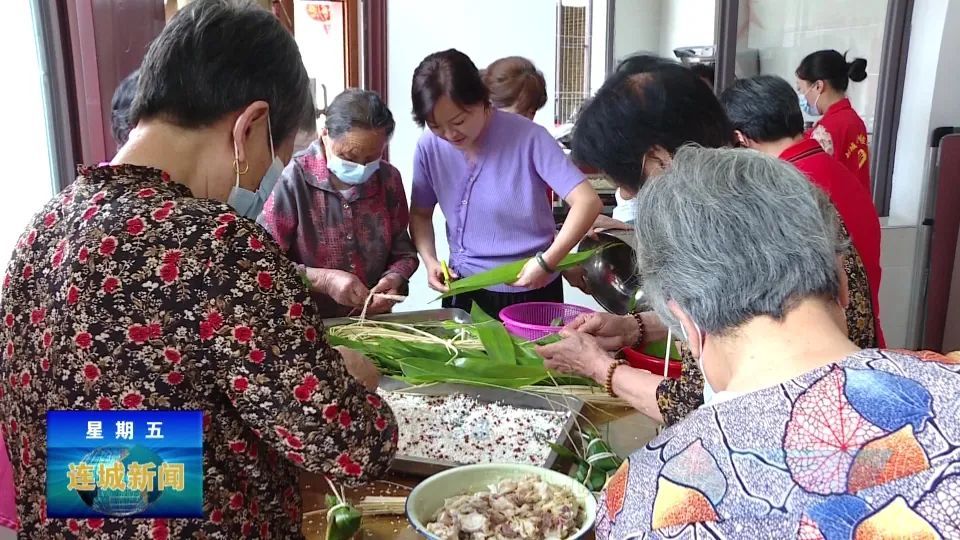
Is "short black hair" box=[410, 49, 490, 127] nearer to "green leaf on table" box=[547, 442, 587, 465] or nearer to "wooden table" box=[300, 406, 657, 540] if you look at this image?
"wooden table" box=[300, 406, 657, 540]

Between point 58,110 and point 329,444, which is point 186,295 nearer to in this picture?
point 329,444

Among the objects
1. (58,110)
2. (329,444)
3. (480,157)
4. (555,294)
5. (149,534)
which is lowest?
(555,294)

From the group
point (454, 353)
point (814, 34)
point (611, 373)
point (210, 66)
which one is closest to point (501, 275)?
point (454, 353)

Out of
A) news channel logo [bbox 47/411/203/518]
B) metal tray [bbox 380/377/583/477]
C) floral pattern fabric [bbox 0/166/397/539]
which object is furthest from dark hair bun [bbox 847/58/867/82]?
news channel logo [bbox 47/411/203/518]

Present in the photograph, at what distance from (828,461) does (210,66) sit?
91 cm

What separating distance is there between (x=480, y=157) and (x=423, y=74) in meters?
0.38

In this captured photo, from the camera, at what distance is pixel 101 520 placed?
3.35 feet

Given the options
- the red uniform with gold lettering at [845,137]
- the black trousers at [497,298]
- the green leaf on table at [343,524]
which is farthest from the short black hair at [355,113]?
the red uniform with gold lettering at [845,137]

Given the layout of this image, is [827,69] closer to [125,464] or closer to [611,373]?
[611,373]

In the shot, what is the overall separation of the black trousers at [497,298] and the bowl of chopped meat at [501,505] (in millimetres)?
1333

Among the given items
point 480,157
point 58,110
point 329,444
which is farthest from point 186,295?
point 480,157

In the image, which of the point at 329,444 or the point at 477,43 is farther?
the point at 477,43

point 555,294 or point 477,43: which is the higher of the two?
point 477,43

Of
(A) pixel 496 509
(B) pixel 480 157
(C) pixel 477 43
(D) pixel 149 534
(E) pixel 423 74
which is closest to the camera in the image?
(D) pixel 149 534
